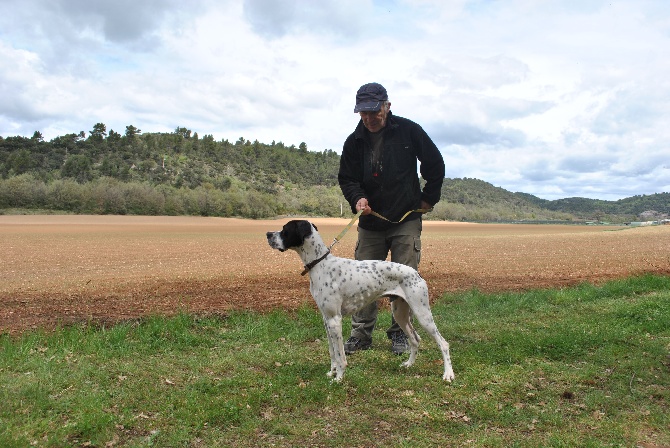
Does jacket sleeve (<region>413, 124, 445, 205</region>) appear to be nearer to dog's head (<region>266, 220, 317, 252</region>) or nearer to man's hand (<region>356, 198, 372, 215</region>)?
man's hand (<region>356, 198, 372, 215</region>)

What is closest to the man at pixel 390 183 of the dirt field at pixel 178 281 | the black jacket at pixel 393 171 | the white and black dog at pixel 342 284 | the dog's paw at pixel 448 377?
the black jacket at pixel 393 171

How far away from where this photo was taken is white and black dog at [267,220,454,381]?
6160 mm

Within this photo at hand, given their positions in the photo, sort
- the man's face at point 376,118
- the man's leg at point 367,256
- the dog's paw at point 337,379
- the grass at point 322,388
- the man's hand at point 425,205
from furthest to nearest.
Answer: the man's leg at point 367,256, the man's hand at point 425,205, the man's face at point 376,118, the dog's paw at point 337,379, the grass at point 322,388

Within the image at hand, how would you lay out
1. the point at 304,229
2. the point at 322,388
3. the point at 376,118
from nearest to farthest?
the point at 322,388, the point at 304,229, the point at 376,118

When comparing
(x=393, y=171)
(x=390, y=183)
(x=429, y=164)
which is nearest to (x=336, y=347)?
(x=390, y=183)

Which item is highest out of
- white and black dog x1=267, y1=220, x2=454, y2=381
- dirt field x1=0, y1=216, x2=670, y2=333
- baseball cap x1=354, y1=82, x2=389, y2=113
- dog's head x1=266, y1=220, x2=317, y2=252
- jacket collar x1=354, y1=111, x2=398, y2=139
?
baseball cap x1=354, y1=82, x2=389, y2=113

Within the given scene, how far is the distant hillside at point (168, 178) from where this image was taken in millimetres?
97438

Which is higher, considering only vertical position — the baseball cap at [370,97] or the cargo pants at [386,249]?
the baseball cap at [370,97]

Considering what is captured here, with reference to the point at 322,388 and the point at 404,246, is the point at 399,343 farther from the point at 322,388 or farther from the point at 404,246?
the point at 322,388

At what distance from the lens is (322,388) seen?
5.74m

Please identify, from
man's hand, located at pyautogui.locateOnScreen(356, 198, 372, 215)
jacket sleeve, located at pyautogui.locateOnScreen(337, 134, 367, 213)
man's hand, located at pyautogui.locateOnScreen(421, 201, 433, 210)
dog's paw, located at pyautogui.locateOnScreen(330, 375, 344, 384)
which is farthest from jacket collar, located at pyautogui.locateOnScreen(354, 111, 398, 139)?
dog's paw, located at pyautogui.locateOnScreen(330, 375, 344, 384)

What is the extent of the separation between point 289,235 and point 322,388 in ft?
5.90

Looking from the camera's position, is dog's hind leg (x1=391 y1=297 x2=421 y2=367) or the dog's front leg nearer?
the dog's front leg

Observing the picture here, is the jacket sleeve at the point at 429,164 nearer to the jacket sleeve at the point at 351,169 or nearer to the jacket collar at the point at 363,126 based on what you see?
the jacket collar at the point at 363,126
